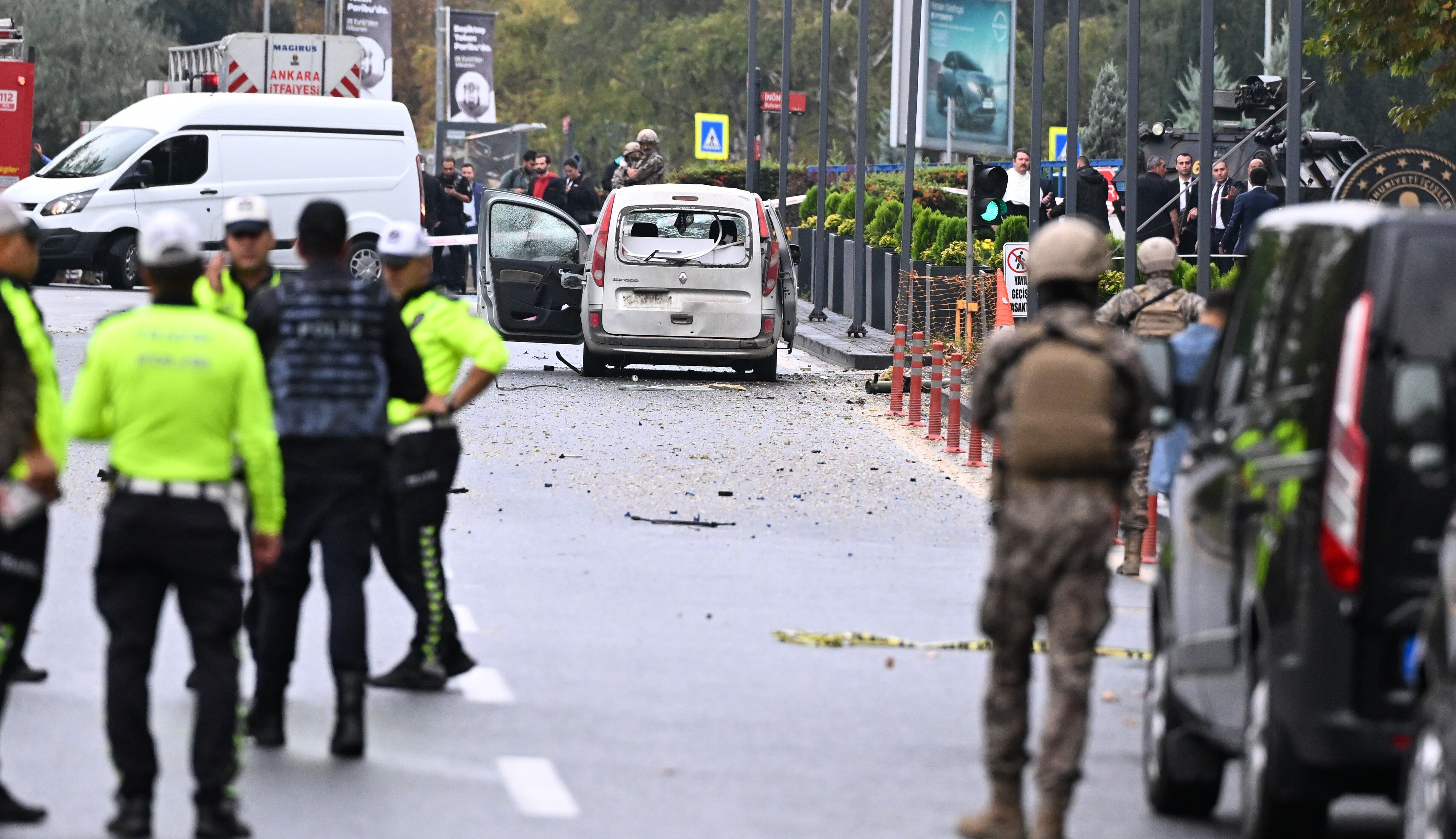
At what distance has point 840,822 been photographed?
7141 millimetres

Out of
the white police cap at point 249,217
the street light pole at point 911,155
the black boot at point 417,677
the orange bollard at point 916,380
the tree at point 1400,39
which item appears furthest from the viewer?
the street light pole at point 911,155

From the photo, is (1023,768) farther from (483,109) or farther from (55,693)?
(483,109)

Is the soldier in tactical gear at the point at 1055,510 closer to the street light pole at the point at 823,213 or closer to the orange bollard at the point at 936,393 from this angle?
the orange bollard at the point at 936,393

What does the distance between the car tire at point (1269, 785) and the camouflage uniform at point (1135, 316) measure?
6227 mm

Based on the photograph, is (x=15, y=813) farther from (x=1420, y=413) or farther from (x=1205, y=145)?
(x=1205, y=145)

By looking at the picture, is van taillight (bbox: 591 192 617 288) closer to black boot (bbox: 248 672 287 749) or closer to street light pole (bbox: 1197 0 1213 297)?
street light pole (bbox: 1197 0 1213 297)

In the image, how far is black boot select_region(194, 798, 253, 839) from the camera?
259 inches

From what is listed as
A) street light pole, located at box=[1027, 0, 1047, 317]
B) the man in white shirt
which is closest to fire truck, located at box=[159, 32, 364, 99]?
the man in white shirt

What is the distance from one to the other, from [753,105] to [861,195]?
7.70 meters

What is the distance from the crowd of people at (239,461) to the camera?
664cm

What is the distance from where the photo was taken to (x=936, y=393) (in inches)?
766

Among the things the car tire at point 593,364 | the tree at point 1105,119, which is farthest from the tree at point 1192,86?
the car tire at point 593,364

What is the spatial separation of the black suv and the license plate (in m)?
17.4

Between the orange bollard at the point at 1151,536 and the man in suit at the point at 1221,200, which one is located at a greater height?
the man in suit at the point at 1221,200
